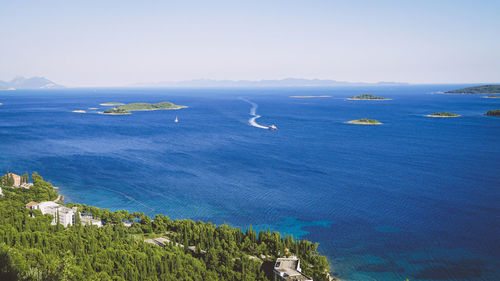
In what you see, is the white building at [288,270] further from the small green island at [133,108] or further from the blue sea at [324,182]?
the small green island at [133,108]

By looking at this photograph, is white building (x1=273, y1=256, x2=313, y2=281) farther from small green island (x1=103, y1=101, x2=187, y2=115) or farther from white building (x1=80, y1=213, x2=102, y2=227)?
small green island (x1=103, y1=101, x2=187, y2=115)

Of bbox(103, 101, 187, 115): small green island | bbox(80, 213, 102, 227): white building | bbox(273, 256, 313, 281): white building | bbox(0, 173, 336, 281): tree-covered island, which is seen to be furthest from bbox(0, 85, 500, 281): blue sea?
bbox(103, 101, 187, 115): small green island

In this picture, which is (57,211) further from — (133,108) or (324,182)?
(133,108)

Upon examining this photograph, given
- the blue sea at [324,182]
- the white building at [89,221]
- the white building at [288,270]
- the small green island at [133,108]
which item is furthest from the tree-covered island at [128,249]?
the small green island at [133,108]

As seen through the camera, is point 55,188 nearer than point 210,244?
No

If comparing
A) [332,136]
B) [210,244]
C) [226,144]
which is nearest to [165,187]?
[210,244]

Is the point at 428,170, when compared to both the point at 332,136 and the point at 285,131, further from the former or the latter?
the point at 285,131
